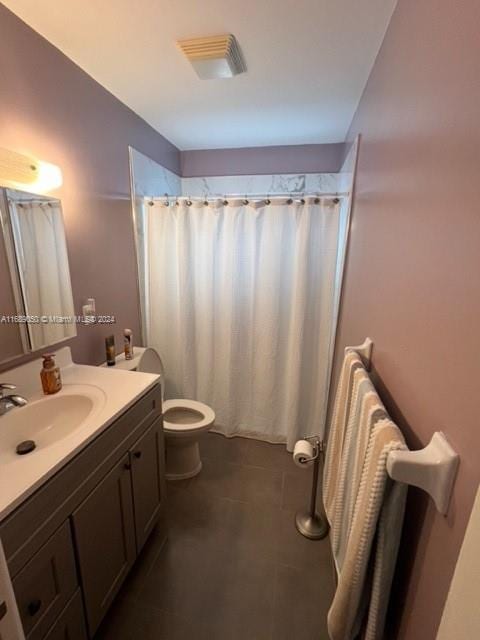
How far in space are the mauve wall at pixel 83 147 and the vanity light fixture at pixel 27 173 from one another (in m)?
0.05

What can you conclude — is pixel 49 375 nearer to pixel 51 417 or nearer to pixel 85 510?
pixel 51 417

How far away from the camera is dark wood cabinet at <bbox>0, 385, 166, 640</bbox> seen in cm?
81

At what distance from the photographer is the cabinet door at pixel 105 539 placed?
3.32 ft

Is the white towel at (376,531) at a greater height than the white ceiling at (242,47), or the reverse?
the white ceiling at (242,47)

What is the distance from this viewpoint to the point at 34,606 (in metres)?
0.82

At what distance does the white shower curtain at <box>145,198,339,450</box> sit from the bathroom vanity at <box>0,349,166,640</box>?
0.86 metres

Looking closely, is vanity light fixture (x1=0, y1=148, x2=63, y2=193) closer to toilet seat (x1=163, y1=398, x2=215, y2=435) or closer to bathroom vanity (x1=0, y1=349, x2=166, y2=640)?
bathroom vanity (x1=0, y1=349, x2=166, y2=640)

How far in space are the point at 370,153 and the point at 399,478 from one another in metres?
1.30

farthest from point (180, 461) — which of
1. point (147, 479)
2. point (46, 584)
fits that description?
point (46, 584)

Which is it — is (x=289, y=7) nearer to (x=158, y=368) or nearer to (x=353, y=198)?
(x=353, y=198)

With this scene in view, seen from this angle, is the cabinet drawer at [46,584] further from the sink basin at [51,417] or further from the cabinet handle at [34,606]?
the sink basin at [51,417]

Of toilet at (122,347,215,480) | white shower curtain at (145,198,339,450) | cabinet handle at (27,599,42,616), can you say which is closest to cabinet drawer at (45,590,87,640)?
cabinet handle at (27,599,42,616)

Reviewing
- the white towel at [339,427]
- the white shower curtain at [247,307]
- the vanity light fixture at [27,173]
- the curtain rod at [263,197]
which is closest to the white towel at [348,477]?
the white towel at [339,427]

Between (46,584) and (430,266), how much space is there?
1.35 metres
